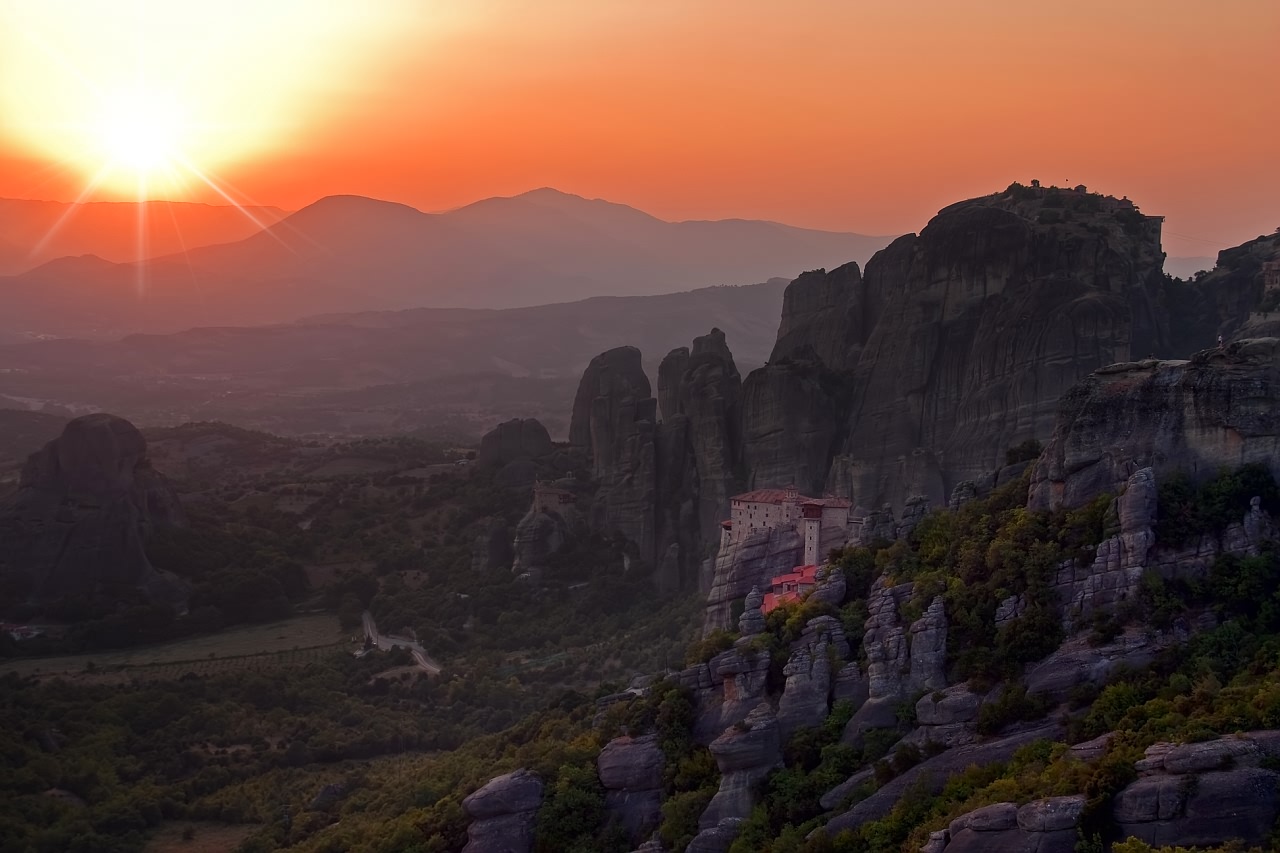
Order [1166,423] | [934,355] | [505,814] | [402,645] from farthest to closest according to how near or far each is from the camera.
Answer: [402,645] < [934,355] < [505,814] < [1166,423]

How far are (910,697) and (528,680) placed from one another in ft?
117

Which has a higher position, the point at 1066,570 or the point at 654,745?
the point at 1066,570

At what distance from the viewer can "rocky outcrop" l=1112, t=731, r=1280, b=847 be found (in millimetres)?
22891

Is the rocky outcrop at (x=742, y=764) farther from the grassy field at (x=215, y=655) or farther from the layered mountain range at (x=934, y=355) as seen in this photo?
the grassy field at (x=215, y=655)

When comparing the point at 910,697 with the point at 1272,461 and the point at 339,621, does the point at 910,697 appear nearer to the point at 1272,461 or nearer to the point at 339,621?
the point at 1272,461

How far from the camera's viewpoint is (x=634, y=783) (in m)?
34.7

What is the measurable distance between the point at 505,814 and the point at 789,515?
61.6 feet

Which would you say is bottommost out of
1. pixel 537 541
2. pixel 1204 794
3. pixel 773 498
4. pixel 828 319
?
pixel 537 541

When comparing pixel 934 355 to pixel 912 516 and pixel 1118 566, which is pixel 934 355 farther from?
pixel 1118 566

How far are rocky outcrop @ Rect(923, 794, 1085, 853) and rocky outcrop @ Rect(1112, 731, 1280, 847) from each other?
738 mm

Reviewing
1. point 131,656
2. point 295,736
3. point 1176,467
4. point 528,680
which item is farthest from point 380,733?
point 1176,467

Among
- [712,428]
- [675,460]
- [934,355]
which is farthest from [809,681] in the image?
[675,460]

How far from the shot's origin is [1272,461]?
3078 centimetres

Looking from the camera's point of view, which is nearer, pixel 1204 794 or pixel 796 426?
pixel 1204 794
